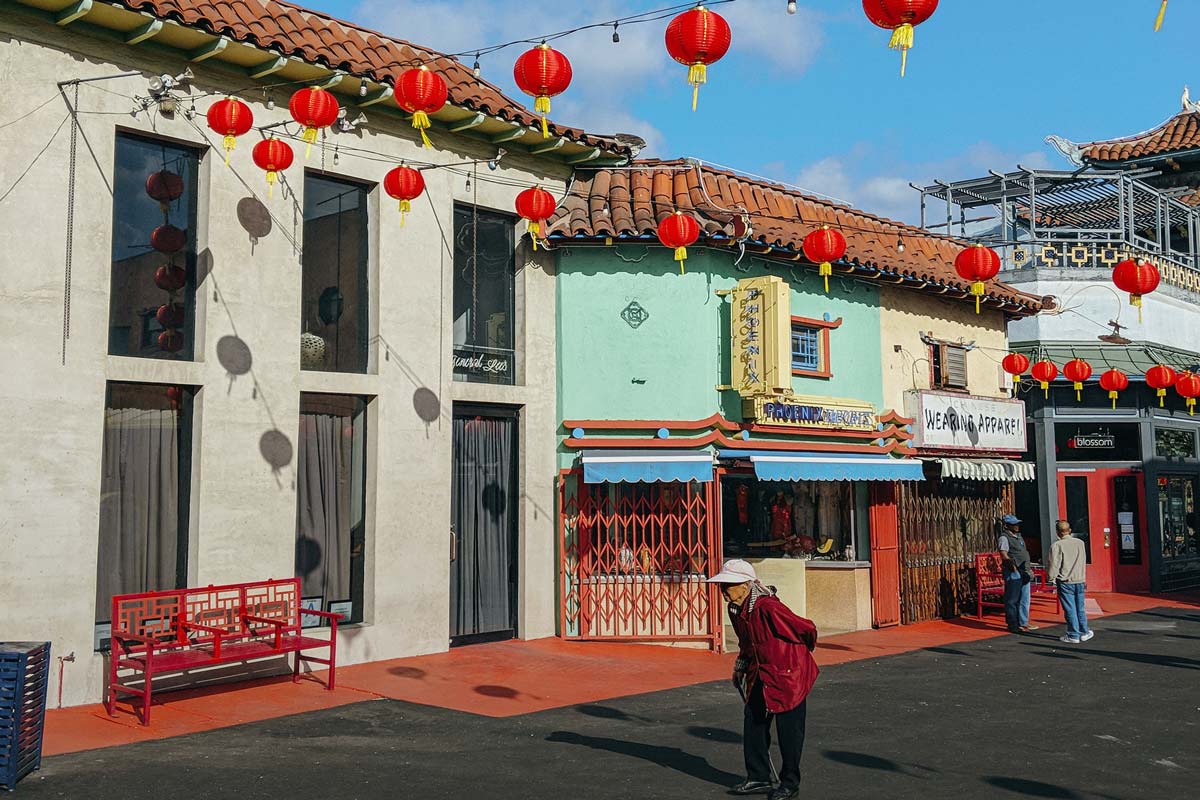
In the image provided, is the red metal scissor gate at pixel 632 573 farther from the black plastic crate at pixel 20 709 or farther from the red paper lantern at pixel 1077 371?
the red paper lantern at pixel 1077 371

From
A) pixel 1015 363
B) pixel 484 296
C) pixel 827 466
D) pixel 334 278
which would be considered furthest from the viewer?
pixel 1015 363

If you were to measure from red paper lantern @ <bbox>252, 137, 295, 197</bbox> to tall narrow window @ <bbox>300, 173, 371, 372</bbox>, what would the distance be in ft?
4.20

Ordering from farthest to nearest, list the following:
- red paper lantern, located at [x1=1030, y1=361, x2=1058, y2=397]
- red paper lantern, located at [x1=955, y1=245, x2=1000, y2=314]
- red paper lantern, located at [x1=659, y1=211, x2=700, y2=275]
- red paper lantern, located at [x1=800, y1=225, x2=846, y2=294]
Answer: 1. red paper lantern, located at [x1=1030, y1=361, x2=1058, y2=397]
2. red paper lantern, located at [x1=955, y1=245, x2=1000, y2=314]
3. red paper lantern, located at [x1=800, y1=225, x2=846, y2=294]
4. red paper lantern, located at [x1=659, y1=211, x2=700, y2=275]

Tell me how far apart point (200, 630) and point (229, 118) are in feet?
16.7

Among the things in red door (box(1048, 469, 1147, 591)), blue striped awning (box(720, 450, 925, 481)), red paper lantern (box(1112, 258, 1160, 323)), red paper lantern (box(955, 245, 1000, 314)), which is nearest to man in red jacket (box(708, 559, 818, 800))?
blue striped awning (box(720, 450, 925, 481))

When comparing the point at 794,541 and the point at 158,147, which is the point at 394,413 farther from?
the point at 794,541

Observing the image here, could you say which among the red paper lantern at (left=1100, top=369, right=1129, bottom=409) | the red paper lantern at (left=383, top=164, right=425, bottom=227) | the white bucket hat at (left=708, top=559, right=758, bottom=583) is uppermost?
the red paper lantern at (left=383, top=164, right=425, bottom=227)

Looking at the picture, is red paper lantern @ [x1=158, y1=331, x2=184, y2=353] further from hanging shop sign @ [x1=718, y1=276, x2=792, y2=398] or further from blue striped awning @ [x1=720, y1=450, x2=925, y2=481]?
hanging shop sign @ [x1=718, y1=276, x2=792, y2=398]

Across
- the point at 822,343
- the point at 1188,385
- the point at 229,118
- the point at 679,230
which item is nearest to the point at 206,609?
the point at 229,118

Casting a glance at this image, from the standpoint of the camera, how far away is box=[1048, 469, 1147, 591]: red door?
22484 millimetres

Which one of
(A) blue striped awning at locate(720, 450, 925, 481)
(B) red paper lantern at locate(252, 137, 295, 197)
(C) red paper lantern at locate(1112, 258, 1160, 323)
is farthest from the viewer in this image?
(C) red paper lantern at locate(1112, 258, 1160, 323)

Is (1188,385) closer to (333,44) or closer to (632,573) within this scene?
(632,573)

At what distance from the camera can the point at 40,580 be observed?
10.4 meters

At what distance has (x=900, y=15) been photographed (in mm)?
8320
